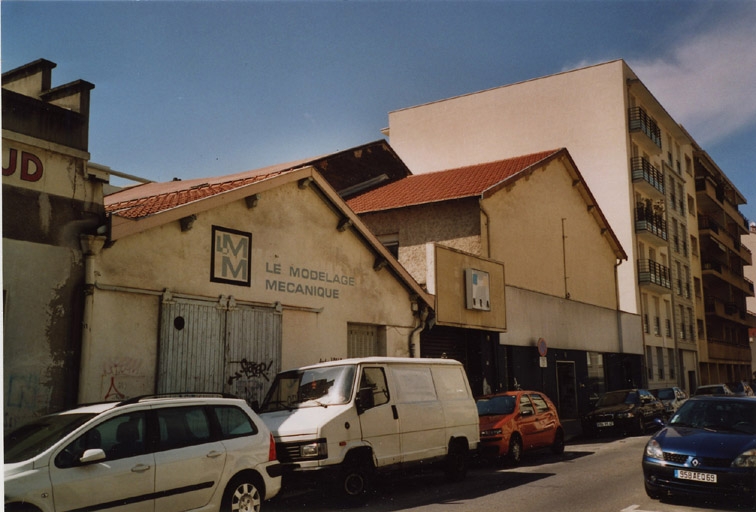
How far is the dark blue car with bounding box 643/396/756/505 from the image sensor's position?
8.64 m

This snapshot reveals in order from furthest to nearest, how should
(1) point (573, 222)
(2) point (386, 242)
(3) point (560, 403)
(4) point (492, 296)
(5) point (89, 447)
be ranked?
(1) point (573, 222) < (3) point (560, 403) < (2) point (386, 242) < (4) point (492, 296) < (5) point (89, 447)

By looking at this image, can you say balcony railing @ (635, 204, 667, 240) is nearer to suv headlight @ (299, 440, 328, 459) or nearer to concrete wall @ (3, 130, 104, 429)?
suv headlight @ (299, 440, 328, 459)

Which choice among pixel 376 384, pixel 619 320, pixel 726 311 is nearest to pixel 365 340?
pixel 376 384

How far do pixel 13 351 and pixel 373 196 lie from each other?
18.5m

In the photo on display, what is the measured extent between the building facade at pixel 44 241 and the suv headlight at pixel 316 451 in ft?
13.1

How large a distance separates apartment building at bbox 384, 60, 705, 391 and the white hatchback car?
104 feet

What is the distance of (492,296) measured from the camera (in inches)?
878

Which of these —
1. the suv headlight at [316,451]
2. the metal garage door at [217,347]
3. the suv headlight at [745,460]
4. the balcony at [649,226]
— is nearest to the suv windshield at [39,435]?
the suv headlight at [316,451]

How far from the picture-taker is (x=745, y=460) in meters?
8.70

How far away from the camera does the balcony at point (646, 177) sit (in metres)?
37.1

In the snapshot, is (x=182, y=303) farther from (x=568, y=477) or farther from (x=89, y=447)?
(x=568, y=477)

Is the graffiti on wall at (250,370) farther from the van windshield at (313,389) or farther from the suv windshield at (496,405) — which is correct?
the suv windshield at (496,405)

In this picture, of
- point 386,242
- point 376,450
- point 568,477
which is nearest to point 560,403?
point 386,242

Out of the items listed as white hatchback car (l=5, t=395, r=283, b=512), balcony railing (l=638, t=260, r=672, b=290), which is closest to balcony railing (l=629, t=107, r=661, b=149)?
balcony railing (l=638, t=260, r=672, b=290)
